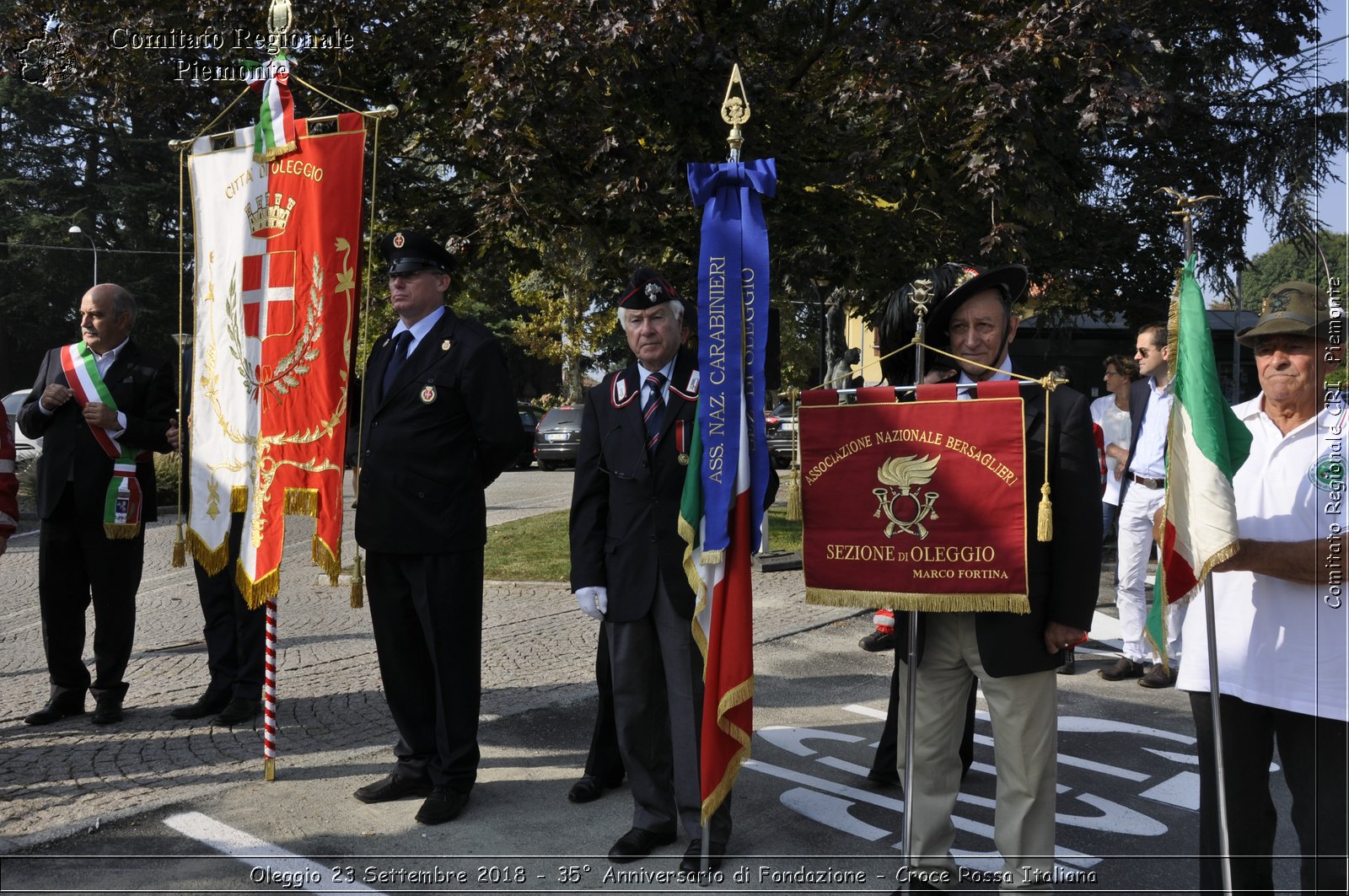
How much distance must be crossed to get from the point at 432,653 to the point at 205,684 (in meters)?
2.72

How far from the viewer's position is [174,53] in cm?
953

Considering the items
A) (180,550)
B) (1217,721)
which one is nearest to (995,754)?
(1217,721)

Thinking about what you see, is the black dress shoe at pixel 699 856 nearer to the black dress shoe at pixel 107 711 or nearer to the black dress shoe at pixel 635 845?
the black dress shoe at pixel 635 845

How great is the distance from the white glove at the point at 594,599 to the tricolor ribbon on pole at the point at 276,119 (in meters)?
2.56

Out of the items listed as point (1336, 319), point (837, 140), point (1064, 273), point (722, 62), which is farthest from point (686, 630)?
point (1064, 273)

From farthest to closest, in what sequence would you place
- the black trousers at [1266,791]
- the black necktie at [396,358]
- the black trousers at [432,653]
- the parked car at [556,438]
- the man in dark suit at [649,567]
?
the parked car at [556,438] < the black necktie at [396,358] < the black trousers at [432,653] < the man in dark suit at [649,567] < the black trousers at [1266,791]

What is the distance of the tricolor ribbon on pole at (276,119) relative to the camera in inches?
199

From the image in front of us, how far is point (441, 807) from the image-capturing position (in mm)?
4398

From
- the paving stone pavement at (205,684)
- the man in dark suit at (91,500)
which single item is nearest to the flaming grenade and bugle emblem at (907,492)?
the paving stone pavement at (205,684)

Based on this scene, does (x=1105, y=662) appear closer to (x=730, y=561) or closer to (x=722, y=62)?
(x=730, y=561)

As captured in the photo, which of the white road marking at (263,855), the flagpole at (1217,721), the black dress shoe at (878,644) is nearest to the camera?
the flagpole at (1217,721)

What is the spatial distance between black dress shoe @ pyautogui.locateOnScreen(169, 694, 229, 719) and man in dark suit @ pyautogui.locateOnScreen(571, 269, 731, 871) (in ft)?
9.10

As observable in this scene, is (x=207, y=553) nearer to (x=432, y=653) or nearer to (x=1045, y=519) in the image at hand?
(x=432, y=653)

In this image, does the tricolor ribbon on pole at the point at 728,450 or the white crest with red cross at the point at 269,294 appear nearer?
the tricolor ribbon on pole at the point at 728,450
